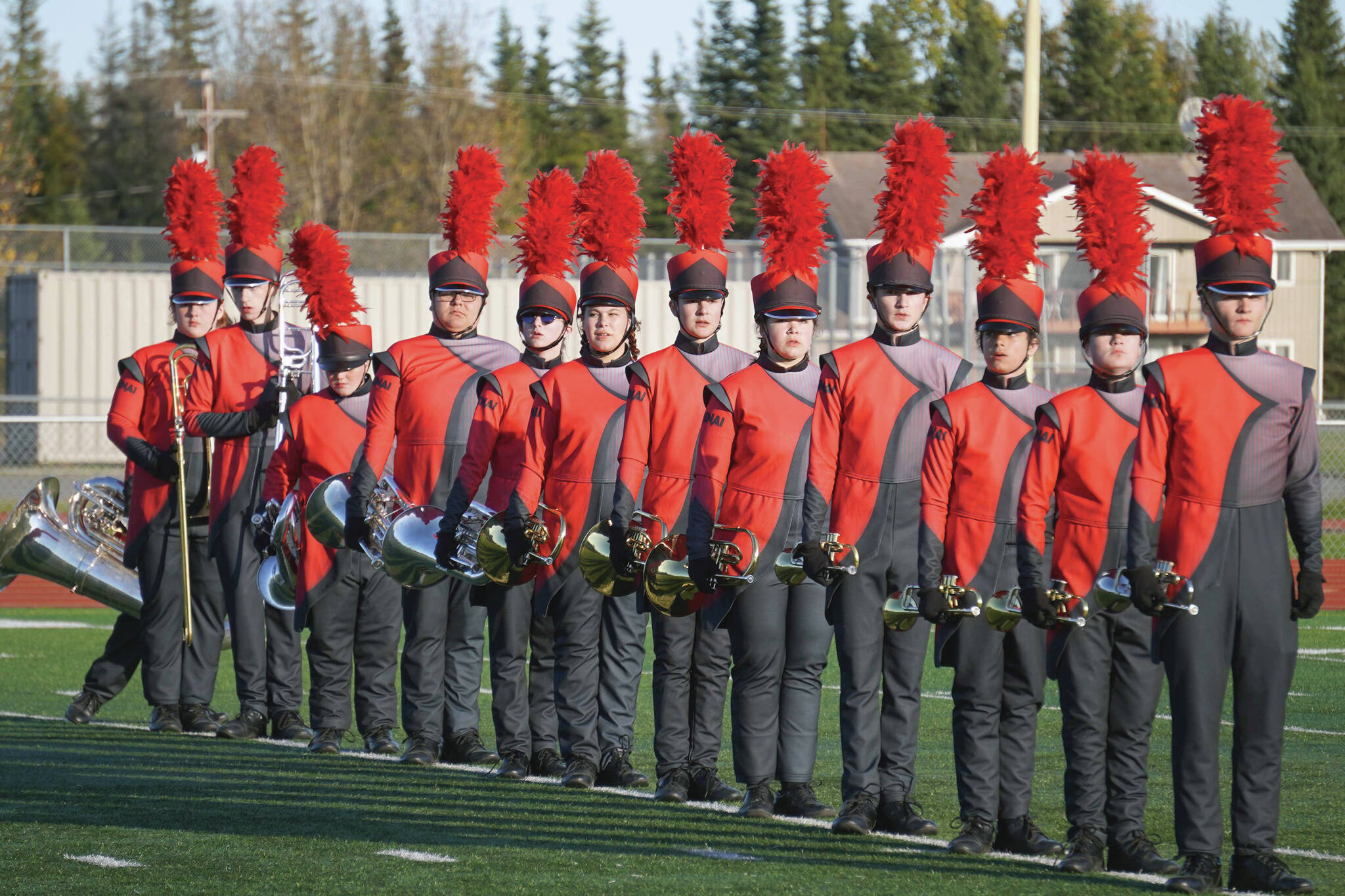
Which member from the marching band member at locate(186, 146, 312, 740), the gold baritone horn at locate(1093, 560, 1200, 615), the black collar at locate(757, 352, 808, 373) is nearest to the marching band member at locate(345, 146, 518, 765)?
the marching band member at locate(186, 146, 312, 740)

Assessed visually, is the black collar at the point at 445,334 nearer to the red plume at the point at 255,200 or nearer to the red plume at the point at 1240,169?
the red plume at the point at 255,200

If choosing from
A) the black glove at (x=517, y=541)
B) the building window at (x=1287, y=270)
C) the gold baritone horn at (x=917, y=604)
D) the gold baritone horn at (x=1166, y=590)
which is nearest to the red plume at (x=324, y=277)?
the black glove at (x=517, y=541)

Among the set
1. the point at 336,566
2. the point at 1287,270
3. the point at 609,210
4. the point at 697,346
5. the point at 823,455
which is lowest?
the point at 336,566

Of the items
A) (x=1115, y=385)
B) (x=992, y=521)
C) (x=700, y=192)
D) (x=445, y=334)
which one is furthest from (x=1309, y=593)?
(x=445, y=334)

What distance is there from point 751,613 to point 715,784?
86cm

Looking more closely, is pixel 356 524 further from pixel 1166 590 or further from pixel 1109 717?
pixel 1166 590

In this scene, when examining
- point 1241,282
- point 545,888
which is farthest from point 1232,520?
point 545,888

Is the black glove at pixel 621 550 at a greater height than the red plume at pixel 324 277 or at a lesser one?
lesser

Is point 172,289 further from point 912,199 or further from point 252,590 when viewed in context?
point 912,199

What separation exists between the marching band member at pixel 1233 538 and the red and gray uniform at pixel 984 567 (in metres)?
0.67

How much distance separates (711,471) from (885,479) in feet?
2.11

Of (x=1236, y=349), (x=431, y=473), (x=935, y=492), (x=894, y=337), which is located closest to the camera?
(x=1236, y=349)

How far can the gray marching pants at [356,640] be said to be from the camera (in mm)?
8820

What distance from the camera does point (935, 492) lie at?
21.4ft
